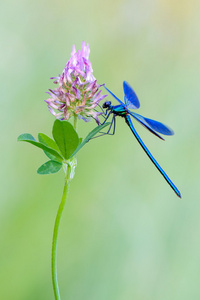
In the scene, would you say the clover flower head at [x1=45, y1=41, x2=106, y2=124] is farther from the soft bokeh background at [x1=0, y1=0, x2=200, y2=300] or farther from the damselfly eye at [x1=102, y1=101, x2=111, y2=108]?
the soft bokeh background at [x1=0, y1=0, x2=200, y2=300]

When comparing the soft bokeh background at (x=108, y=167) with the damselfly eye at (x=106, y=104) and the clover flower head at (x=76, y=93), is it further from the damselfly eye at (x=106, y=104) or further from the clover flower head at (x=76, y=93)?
the clover flower head at (x=76, y=93)

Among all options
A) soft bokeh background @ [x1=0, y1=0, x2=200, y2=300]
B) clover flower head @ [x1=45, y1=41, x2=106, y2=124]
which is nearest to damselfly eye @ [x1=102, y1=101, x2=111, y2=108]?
clover flower head @ [x1=45, y1=41, x2=106, y2=124]

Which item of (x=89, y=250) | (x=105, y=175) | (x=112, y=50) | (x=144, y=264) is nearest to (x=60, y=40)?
(x=112, y=50)

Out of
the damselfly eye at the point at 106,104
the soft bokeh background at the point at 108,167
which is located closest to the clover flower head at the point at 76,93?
the damselfly eye at the point at 106,104

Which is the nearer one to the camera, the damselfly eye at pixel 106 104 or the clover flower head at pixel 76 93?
the clover flower head at pixel 76 93

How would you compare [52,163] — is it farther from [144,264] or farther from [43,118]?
[144,264]
